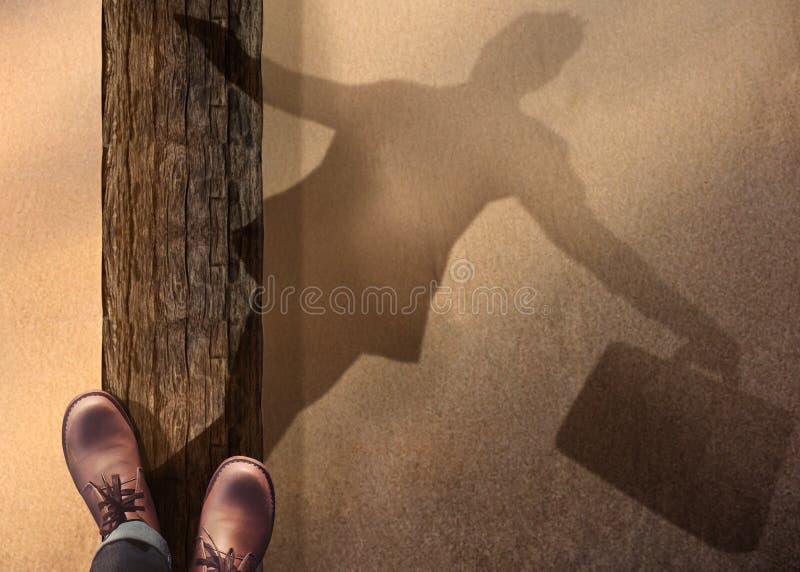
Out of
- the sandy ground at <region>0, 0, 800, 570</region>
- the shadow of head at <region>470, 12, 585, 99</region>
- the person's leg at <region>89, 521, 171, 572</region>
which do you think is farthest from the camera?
the shadow of head at <region>470, 12, 585, 99</region>

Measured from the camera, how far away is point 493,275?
4.22 ft

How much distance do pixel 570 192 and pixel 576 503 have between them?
783mm

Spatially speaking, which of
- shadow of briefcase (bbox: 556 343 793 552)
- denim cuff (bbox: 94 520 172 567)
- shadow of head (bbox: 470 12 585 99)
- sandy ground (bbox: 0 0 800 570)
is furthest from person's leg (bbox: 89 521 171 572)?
shadow of head (bbox: 470 12 585 99)

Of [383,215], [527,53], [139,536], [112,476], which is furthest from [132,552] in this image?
[527,53]

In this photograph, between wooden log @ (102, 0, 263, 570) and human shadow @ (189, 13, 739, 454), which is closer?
wooden log @ (102, 0, 263, 570)

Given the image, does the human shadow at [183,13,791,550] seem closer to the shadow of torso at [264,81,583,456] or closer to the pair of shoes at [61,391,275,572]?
the shadow of torso at [264,81,583,456]

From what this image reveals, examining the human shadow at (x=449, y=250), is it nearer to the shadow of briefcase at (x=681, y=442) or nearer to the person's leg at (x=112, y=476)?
the shadow of briefcase at (x=681, y=442)

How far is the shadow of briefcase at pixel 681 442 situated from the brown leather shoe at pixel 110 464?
94cm

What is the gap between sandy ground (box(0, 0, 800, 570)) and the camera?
3.93ft

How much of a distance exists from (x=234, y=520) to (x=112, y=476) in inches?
9.9

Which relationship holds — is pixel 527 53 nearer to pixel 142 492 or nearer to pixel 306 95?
pixel 306 95

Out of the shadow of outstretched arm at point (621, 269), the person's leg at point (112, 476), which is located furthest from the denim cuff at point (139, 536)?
the shadow of outstretched arm at point (621, 269)

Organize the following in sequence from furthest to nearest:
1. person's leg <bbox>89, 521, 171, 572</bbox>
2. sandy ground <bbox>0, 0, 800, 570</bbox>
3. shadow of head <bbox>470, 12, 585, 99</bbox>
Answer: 1. shadow of head <bbox>470, 12, 585, 99</bbox>
2. sandy ground <bbox>0, 0, 800, 570</bbox>
3. person's leg <bbox>89, 521, 171, 572</bbox>

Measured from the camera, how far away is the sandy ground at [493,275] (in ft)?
3.93
